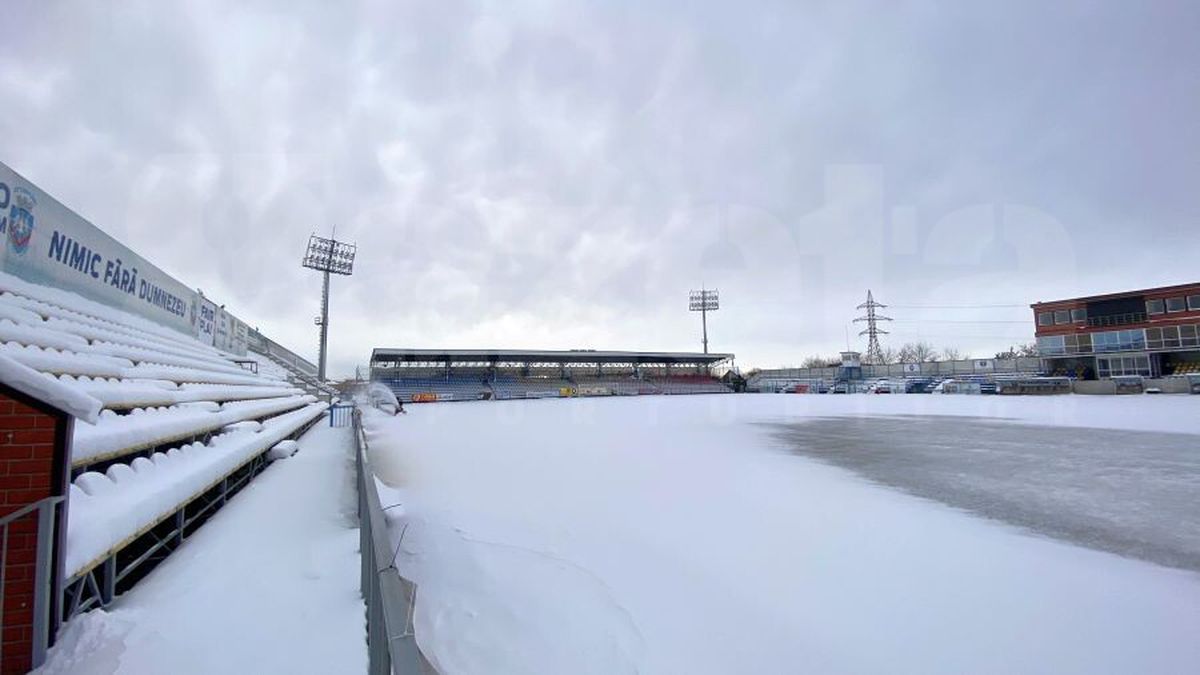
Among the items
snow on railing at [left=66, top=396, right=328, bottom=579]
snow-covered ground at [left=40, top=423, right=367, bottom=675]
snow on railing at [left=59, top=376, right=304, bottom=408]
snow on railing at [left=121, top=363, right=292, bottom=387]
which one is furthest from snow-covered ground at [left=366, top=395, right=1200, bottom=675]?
snow on railing at [left=121, top=363, right=292, bottom=387]

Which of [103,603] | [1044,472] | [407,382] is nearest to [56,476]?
[103,603]

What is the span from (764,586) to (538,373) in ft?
Answer: 182

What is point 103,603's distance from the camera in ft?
10.5

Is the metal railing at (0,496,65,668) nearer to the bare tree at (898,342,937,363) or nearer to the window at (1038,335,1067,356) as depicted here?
the window at (1038,335,1067,356)

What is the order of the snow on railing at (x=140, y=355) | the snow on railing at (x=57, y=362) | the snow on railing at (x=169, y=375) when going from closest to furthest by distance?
1. the snow on railing at (x=57, y=362)
2. the snow on railing at (x=169, y=375)
3. the snow on railing at (x=140, y=355)

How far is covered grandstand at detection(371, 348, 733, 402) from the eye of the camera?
49.9 metres

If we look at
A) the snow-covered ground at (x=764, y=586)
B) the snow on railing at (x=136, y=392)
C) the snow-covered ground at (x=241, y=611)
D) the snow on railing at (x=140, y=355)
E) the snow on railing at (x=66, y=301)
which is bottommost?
the snow-covered ground at (x=764, y=586)

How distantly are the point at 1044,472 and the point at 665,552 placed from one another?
8166 millimetres

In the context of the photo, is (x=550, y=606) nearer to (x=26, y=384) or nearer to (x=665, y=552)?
(x=665, y=552)

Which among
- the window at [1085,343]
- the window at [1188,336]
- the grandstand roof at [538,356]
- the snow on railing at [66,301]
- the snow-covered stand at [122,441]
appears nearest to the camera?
the snow-covered stand at [122,441]

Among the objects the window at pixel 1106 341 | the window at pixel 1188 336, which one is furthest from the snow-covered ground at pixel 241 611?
the window at pixel 1106 341

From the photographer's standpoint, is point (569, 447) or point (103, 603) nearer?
point (103, 603)

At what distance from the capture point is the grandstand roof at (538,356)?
49.9 m

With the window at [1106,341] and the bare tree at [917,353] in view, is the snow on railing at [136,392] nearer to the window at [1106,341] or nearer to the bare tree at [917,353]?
the window at [1106,341]
